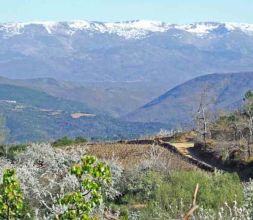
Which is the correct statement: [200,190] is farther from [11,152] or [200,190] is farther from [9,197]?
[11,152]

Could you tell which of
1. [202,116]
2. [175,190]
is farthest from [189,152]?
[175,190]

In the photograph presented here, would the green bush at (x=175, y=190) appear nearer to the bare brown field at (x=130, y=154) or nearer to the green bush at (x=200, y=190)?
the green bush at (x=200, y=190)

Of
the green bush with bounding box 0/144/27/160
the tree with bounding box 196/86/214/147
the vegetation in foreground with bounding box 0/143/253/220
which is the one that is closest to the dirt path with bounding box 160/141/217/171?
the tree with bounding box 196/86/214/147

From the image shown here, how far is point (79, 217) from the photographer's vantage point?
9.15 meters

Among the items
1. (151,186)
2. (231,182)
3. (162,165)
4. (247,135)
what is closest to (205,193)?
(231,182)

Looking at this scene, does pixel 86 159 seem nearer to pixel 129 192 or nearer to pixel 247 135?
pixel 129 192

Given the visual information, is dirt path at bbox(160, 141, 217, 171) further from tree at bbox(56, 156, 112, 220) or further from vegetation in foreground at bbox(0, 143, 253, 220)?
tree at bbox(56, 156, 112, 220)

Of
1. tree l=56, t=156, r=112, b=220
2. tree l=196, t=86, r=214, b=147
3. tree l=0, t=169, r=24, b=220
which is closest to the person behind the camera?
tree l=56, t=156, r=112, b=220

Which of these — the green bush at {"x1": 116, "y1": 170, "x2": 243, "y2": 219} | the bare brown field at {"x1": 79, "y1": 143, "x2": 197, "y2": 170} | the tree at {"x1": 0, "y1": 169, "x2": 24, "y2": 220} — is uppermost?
the tree at {"x1": 0, "y1": 169, "x2": 24, "y2": 220}

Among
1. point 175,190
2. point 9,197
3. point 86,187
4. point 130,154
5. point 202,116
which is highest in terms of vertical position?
point 86,187

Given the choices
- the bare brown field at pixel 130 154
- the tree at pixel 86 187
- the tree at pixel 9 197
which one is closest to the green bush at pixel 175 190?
the bare brown field at pixel 130 154

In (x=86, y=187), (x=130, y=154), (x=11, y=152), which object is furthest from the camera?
(x=11, y=152)

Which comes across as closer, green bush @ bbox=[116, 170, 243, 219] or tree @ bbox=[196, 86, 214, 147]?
green bush @ bbox=[116, 170, 243, 219]

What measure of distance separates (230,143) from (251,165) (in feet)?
21.3
